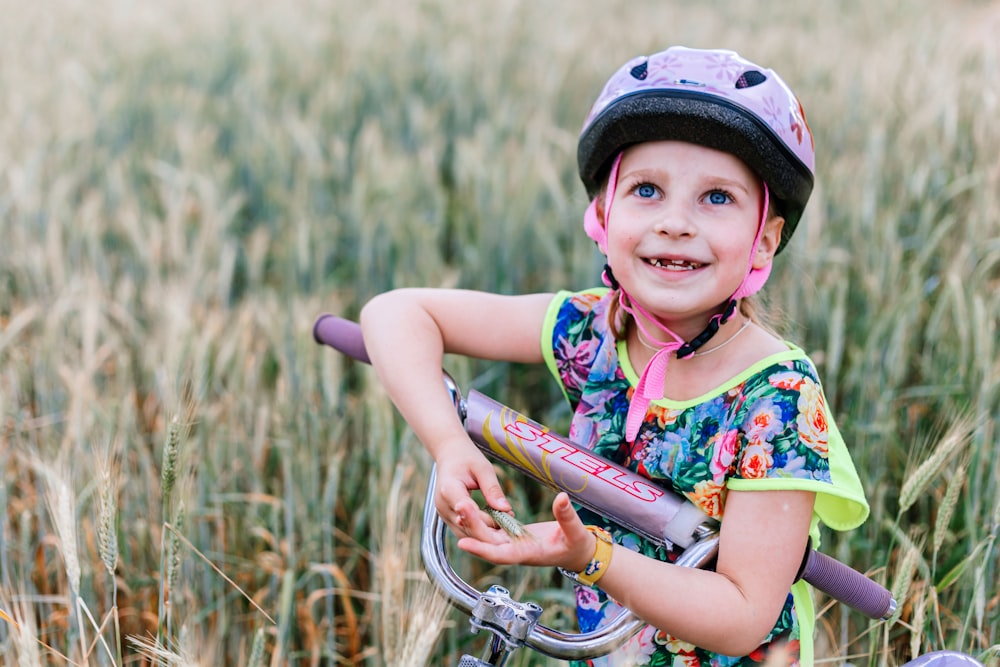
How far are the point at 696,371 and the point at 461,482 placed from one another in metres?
0.42

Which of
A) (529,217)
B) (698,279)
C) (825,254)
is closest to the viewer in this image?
(698,279)

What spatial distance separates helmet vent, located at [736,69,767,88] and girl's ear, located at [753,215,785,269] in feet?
0.65

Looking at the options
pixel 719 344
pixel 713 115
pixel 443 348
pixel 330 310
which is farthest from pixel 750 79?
pixel 330 310

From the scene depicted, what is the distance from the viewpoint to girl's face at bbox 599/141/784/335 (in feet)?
4.11

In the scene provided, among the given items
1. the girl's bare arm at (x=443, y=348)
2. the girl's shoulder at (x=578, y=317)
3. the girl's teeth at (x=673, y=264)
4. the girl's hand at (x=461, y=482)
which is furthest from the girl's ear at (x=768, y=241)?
the girl's hand at (x=461, y=482)

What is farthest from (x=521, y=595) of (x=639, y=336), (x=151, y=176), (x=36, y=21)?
(x=36, y=21)

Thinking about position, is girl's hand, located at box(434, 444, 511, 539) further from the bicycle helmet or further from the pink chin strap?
the bicycle helmet

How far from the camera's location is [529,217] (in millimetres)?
2953

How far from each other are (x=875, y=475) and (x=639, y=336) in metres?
0.88

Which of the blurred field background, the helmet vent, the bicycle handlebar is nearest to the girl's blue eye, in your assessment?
the helmet vent

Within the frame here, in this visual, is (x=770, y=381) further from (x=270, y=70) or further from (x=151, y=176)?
(x=270, y=70)

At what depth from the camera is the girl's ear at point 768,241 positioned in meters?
1.36

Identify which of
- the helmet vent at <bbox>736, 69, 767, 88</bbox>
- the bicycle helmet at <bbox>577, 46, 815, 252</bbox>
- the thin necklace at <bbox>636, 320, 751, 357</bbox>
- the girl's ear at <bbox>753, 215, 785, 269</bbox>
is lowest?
the thin necklace at <bbox>636, 320, 751, 357</bbox>

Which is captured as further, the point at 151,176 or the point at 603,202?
the point at 151,176
